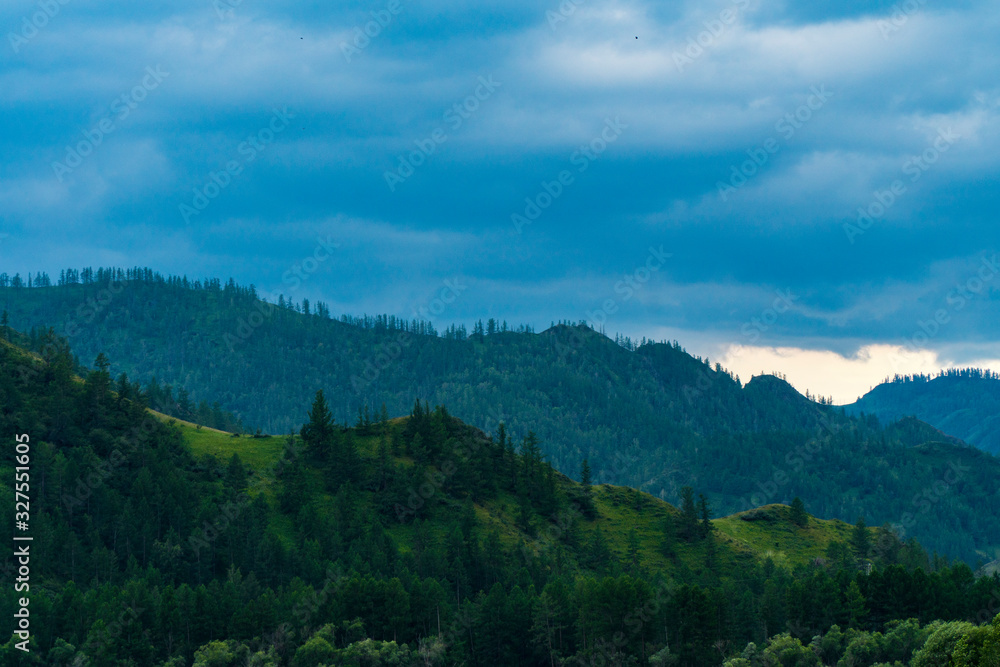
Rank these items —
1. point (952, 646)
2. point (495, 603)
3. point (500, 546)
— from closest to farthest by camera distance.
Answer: point (952, 646) < point (495, 603) < point (500, 546)

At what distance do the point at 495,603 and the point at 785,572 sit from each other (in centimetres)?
8122

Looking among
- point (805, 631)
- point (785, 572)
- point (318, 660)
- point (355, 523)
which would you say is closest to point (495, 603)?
point (318, 660)

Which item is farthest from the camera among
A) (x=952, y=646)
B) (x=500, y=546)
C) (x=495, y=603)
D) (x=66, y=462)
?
(x=500, y=546)

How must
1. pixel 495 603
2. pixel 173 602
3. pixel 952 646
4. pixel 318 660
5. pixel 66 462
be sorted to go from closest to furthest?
pixel 952 646
pixel 318 660
pixel 173 602
pixel 495 603
pixel 66 462

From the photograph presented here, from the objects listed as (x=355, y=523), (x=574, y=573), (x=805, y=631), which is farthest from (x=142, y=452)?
(x=805, y=631)

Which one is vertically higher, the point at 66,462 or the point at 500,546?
the point at 66,462

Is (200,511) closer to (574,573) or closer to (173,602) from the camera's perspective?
(173,602)

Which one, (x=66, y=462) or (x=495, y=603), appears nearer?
(x=495, y=603)

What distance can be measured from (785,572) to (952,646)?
103849 mm

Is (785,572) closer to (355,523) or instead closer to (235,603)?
(355,523)

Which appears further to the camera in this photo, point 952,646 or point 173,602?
point 173,602

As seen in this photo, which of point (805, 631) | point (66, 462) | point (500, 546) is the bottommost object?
point (805, 631)

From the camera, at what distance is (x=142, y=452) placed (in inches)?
7549

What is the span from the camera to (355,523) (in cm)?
18700
